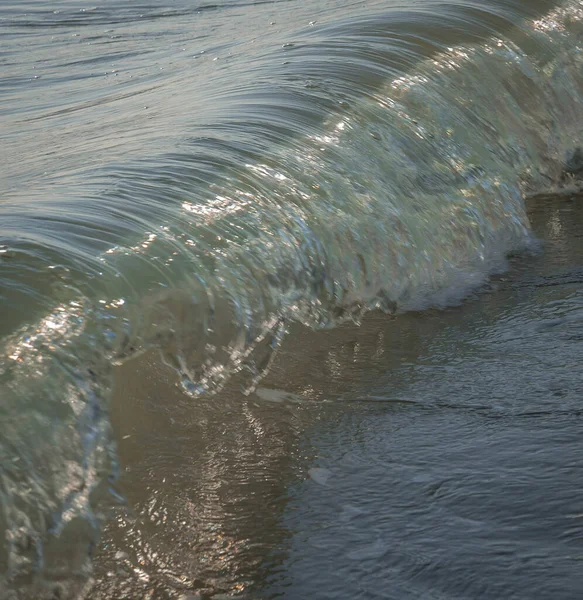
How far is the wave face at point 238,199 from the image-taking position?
2717mm

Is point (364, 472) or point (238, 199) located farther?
point (238, 199)

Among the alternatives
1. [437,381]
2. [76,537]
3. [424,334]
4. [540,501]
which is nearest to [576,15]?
[424,334]

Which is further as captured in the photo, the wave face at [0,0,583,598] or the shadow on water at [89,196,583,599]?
the wave face at [0,0,583,598]

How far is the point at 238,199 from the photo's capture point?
4098 mm

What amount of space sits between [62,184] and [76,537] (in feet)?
6.92

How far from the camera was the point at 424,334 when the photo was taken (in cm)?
393

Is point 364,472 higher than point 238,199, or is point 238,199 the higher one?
point 238,199

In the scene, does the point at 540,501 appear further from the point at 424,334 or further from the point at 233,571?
the point at 424,334

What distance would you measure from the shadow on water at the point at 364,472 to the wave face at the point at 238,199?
13 cm

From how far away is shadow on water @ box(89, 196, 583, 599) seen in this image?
239cm

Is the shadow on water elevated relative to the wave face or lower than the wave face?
lower

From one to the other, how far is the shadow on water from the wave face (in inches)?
5.2

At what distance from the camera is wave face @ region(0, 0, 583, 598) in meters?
2.72

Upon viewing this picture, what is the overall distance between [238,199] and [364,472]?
1596 millimetres
